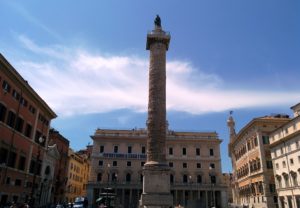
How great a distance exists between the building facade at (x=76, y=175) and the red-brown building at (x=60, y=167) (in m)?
4.81

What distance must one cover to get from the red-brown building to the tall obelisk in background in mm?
21648

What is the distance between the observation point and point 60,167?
46094 mm

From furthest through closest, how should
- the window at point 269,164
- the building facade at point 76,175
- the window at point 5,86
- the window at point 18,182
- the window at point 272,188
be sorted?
the building facade at point 76,175 < the window at point 269,164 < the window at point 272,188 < the window at point 18,182 < the window at point 5,86

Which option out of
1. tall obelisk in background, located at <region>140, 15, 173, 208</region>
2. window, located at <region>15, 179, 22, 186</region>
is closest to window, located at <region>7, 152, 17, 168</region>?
window, located at <region>15, 179, 22, 186</region>

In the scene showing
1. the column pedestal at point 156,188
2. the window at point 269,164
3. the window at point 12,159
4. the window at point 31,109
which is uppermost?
the window at point 31,109

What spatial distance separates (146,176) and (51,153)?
20197 millimetres

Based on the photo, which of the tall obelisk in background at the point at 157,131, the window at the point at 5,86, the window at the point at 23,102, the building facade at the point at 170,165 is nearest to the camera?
the tall obelisk in background at the point at 157,131

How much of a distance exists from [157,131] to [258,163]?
21641mm

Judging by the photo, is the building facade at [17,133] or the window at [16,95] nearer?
the building facade at [17,133]

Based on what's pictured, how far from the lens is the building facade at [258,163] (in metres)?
38.7

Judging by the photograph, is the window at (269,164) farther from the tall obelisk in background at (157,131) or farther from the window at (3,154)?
the window at (3,154)

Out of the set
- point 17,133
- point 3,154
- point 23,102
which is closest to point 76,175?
point 23,102

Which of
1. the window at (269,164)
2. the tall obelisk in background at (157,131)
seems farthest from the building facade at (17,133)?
the window at (269,164)

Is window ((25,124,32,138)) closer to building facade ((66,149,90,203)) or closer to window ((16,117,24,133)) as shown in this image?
window ((16,117,24,133))
